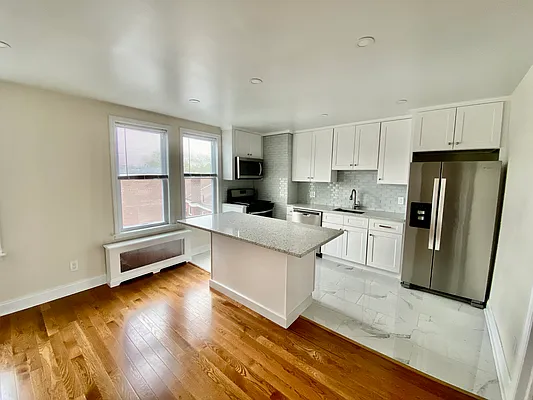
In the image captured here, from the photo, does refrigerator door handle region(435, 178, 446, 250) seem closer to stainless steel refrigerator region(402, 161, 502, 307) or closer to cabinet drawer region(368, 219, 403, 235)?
stainless steel refrigerator region(402, 161, 502, 307)

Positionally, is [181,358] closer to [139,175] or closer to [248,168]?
[139,175]

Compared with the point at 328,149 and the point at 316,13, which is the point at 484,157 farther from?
the point at 316,13

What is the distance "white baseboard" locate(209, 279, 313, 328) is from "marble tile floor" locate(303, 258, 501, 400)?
4.2 inches

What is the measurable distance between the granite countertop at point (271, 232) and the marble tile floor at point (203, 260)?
110 cm

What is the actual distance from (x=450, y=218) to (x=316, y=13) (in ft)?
8.99

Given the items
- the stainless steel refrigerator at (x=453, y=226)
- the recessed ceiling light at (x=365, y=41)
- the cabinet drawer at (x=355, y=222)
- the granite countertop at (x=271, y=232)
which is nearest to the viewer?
the recessed ceiling light at (x=365, y=41)

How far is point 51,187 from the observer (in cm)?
269

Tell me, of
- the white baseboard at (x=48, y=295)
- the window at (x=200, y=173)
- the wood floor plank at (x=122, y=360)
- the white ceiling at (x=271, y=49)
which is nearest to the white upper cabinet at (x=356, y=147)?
the white ceiling at (x=271, y=49)

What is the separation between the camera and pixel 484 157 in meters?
3.11

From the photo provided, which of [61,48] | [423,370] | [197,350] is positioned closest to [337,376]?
[423,370]

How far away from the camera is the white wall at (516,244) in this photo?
5.32 feet

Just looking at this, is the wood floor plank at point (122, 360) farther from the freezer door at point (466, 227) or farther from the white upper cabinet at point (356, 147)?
the white upper cabinet at point (356, 147)

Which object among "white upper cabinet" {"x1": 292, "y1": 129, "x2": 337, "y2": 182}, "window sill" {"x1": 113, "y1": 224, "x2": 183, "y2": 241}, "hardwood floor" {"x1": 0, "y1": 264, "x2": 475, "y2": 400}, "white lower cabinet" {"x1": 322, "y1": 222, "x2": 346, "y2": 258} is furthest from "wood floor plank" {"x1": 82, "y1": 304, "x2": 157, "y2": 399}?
"white upper cabinet" {"x1": 292, "y1": 129, "x2": 337, "y2": 182}

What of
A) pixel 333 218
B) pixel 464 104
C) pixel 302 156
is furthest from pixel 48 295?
pixel 464 104
